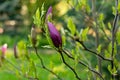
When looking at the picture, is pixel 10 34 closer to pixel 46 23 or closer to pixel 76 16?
pixel 76 16

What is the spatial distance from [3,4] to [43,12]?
8.44 meters

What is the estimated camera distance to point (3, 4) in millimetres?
10297

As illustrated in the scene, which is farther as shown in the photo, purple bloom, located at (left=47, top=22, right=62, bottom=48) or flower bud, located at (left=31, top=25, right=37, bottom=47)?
flower bud, located at (left=31, top=25, right=37, bottom=47)

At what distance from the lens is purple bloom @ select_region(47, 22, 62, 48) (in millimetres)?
1869

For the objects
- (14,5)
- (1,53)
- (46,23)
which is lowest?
(14,5)

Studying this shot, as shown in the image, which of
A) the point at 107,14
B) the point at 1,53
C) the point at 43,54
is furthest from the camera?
the point at 43,54

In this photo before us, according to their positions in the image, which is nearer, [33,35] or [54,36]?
[54,36]

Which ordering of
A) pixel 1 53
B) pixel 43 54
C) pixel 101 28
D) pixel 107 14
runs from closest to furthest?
pixel 1 53 < pixel 101 28 < pixel 107 14 < pixel 43 54

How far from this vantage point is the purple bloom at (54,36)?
1.87m

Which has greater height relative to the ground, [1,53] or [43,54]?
[1,53]

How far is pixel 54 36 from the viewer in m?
1.87

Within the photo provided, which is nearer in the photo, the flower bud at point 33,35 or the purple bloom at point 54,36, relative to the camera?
the purple bloom at point 54,36

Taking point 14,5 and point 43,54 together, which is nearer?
point 43,54

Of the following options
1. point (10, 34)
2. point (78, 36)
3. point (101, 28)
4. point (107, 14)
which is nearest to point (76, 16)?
point (107, 14)
